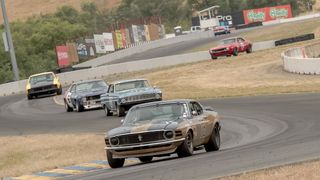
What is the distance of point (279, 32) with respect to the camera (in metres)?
85.2

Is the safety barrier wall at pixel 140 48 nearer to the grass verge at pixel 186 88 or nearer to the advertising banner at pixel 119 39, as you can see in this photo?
the advertising banner at pixel 119 39

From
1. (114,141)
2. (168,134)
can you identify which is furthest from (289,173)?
(114,141)

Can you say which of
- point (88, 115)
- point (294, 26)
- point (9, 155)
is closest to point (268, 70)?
point (88, 115)

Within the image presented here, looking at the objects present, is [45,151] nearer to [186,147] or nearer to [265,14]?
[186,147]

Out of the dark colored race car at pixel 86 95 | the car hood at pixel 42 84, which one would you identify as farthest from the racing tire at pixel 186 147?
the car hood at pixel 42 84

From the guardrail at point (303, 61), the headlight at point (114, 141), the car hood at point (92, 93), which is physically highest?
the headlight at point (114, 141)

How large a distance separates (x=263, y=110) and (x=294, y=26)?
216 feet

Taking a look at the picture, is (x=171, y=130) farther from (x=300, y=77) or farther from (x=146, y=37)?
(x=146, y=37)

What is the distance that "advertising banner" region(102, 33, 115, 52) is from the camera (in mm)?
84825

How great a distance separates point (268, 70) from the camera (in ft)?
153

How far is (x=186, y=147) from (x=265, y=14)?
107m

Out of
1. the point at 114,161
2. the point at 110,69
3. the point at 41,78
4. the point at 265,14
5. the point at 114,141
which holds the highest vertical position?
the point at 114,141

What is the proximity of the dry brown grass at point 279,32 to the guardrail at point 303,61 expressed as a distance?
27.5m

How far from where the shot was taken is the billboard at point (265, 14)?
388ft
